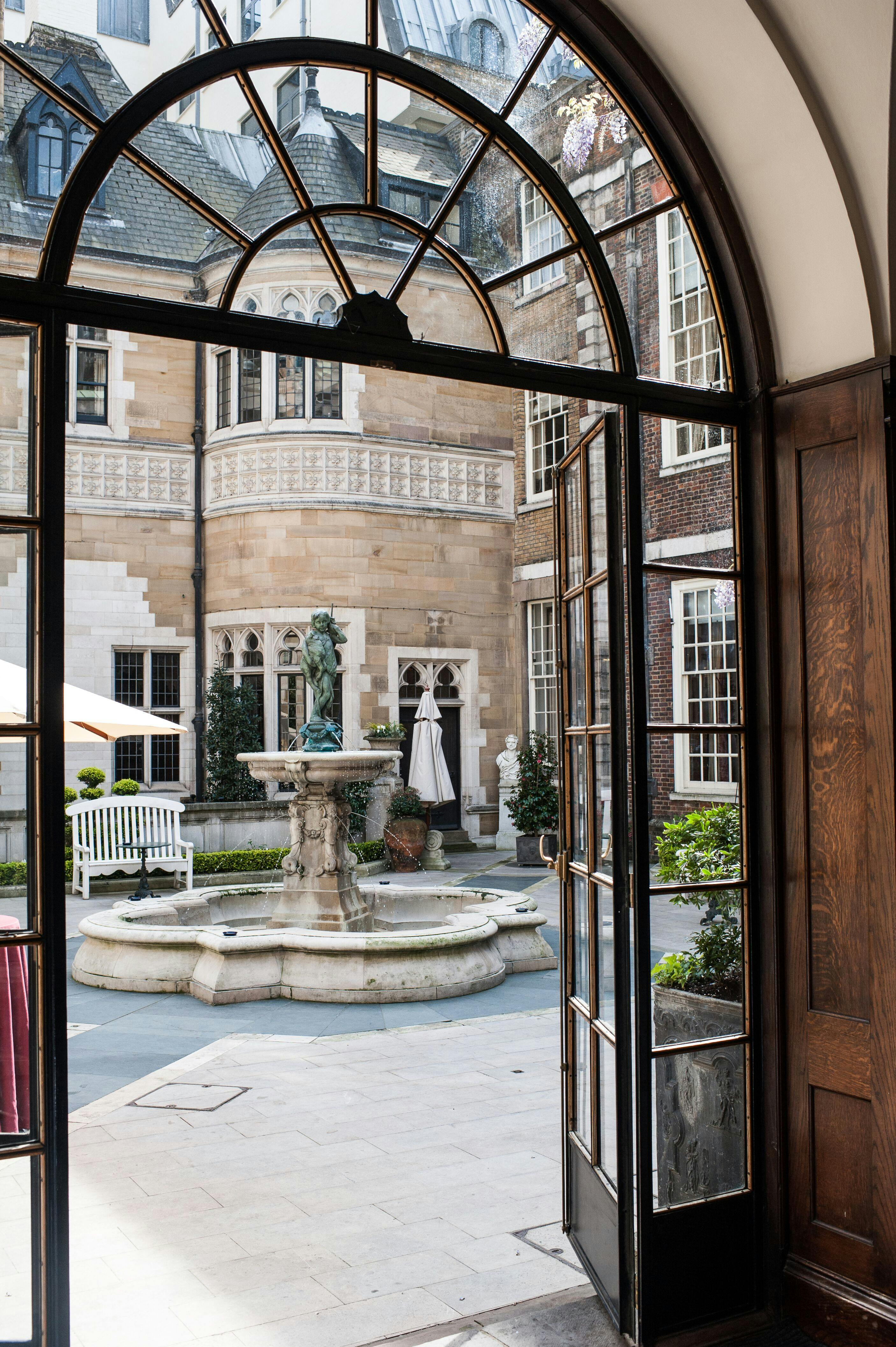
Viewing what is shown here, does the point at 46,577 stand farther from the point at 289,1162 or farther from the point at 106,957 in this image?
the point at 106,957

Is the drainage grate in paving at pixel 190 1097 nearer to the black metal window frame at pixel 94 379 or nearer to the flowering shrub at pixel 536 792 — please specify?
the black metal window frame at pixel 94 379

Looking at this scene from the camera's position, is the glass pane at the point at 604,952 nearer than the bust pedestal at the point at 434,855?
Yes

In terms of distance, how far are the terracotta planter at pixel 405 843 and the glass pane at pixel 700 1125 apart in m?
10.7

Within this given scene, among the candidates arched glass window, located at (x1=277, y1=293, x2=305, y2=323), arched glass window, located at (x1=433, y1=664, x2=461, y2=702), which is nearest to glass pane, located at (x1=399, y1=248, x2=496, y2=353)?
arched glass window, located at (x1=277, y1=293, x2=305, y2=323)

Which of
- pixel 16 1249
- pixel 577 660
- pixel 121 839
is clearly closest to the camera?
pixel 16 1249

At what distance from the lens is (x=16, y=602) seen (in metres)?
2.60

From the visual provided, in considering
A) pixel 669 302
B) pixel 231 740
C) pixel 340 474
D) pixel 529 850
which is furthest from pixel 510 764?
pixel 669 302

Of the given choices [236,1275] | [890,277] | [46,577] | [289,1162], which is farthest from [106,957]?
[890,277]

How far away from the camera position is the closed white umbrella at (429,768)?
14.7 meters

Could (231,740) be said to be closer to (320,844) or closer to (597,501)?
(320,844)

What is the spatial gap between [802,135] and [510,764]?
42.4 ft

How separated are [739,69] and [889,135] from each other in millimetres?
470

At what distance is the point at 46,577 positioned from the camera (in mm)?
2605

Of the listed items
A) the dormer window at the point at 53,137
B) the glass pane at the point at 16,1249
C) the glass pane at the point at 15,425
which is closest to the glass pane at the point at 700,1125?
the glass pane at the point at 16,1249
